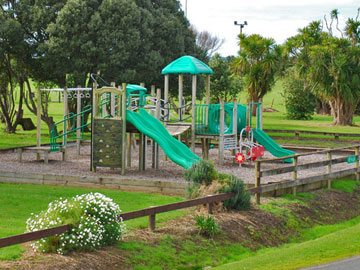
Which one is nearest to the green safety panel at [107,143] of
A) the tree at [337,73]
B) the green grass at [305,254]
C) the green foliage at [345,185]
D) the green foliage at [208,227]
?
the green foliage at [345,185]

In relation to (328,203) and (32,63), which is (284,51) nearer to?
(32,63)

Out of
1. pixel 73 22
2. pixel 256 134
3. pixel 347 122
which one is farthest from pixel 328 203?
pixel 347 122

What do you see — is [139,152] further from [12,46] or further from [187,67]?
[12,46]

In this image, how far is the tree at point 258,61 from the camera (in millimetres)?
53969

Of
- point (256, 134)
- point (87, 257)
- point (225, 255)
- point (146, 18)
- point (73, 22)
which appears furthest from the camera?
point (146, 18)

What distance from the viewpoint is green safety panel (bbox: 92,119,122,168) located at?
61.5 ft

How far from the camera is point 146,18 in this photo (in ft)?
114

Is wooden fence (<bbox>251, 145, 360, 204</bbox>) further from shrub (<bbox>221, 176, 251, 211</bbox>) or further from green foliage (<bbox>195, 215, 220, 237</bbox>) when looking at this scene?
green foliage (<bbox>195, 215, 220, 237</bbox>)

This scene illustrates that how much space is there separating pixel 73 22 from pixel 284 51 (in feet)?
93.5

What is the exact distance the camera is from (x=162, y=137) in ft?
62.1

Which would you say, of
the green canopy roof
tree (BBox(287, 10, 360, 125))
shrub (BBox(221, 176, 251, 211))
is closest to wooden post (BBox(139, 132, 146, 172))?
the green canopy roof

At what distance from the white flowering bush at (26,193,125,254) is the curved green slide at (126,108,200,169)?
7.40 metres

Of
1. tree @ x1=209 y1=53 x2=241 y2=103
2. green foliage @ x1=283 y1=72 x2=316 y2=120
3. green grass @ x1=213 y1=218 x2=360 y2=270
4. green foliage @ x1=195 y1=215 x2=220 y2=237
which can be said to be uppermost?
tree @ x1=209 y1=53 x2=241 y2=103

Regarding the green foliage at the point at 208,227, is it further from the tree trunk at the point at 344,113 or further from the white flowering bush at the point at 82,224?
the tree trunk at the point at 344,113
